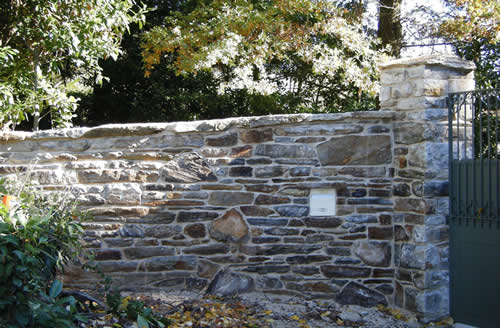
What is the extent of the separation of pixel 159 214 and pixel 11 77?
10.5 feet

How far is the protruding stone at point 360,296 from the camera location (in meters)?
4.57

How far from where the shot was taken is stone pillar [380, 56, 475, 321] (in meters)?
4.29

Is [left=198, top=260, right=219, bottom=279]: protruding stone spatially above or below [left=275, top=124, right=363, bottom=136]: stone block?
below

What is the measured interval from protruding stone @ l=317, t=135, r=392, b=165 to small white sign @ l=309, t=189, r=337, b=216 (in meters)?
0.29

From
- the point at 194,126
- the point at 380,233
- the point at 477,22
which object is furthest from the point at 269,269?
the point at 477,22

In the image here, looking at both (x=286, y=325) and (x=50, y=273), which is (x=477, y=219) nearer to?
(x=286, y=325)

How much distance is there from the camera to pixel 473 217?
411 cm

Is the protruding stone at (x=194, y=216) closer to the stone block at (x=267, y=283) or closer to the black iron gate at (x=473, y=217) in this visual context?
the stone block at (x=267, y=283)

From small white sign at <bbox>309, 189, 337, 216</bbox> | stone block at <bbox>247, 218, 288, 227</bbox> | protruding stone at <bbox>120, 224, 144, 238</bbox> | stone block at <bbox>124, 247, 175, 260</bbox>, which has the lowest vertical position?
stone block at <bbox>124, 247, 175, 260</bbox>

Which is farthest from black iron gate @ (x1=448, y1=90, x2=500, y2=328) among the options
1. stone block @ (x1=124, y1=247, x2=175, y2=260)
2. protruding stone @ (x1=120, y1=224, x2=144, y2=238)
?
protruding stone @ (x1=120, y1=224, x2=144, y2=238)

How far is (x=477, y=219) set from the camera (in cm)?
409

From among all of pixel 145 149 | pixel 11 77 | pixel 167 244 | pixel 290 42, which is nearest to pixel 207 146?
pixel 145 149

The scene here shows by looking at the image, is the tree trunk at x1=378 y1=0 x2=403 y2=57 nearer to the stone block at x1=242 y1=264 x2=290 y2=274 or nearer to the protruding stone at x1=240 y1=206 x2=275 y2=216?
the protruding stone at x1=240 y1=206 x2=275 y2=216

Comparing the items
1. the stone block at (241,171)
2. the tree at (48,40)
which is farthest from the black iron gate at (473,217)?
the tree at (48,40)
